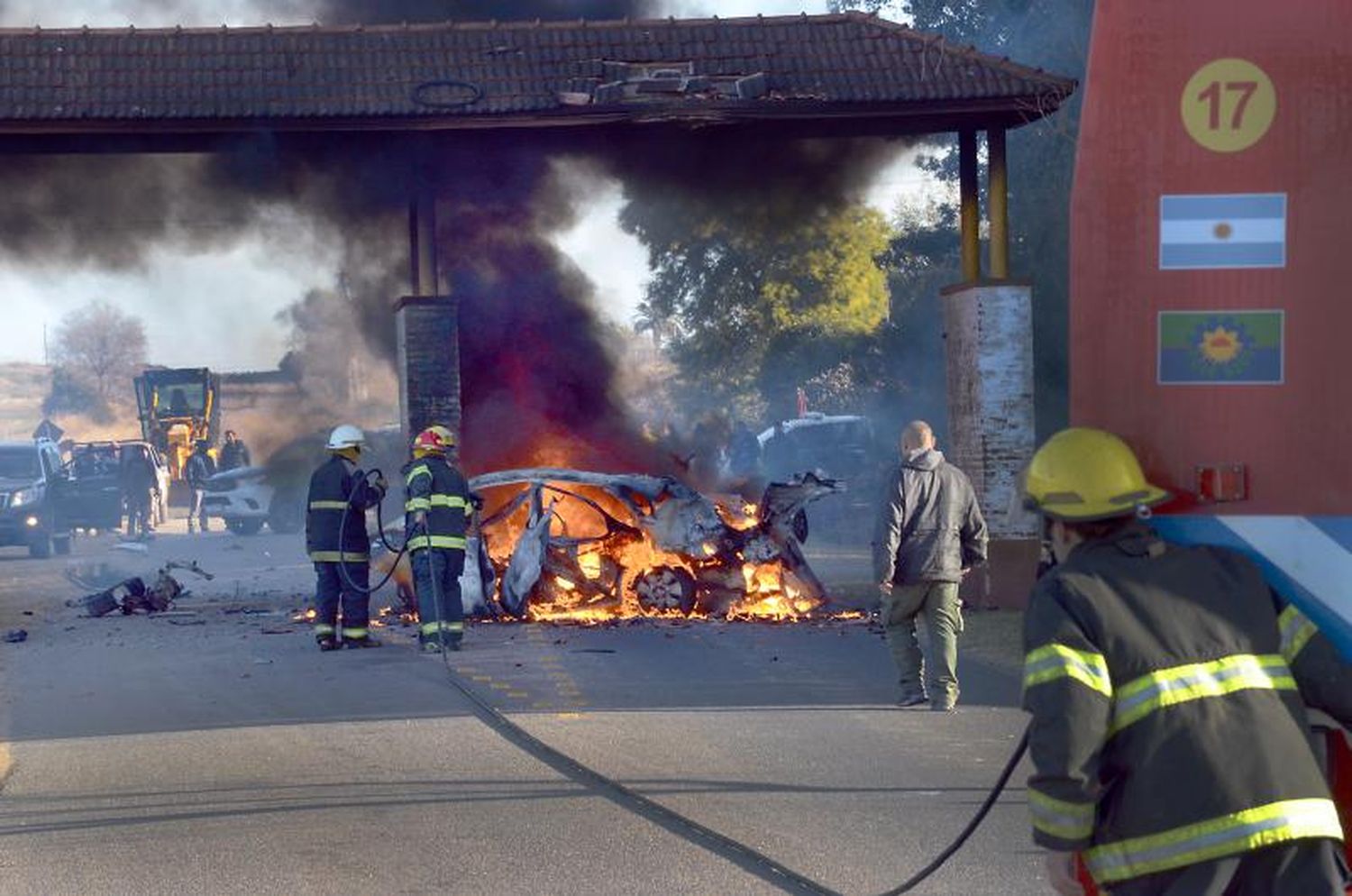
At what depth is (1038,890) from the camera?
259 inches

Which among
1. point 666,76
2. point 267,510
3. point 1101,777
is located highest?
point 666,76

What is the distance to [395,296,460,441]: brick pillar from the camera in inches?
741

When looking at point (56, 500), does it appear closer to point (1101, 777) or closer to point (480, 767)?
point (480, 767)

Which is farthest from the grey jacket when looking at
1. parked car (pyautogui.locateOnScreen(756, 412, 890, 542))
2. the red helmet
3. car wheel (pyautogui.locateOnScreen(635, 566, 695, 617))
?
parked car (pyautogui.locateOnScreen(756, 412, 890, 542))

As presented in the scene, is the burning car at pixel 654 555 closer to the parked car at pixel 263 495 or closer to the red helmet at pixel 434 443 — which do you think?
the red helmet at pixel 434 443

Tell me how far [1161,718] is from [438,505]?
1130 cm

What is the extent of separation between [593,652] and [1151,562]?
10.9 m

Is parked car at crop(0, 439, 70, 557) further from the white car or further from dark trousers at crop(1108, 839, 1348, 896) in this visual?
dark trousers at crop(1108, 839, 1348, 896)

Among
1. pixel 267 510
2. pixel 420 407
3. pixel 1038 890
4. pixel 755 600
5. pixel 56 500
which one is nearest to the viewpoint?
pixel 1038 890

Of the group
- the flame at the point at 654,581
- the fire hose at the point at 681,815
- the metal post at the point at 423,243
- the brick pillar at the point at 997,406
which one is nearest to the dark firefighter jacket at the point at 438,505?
the fire hose at the point at 681,815

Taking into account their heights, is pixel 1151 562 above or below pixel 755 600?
above

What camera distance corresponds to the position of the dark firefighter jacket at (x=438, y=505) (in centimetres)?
1452

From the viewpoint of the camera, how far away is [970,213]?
18.5m

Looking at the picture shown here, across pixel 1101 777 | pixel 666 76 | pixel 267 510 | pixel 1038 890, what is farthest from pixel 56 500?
pixel 1101 777
